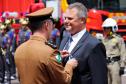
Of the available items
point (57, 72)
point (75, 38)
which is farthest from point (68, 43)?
point (57, 72)

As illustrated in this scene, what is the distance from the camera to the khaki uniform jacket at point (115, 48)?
921 cm

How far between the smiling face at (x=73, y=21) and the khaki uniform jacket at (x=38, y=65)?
2.11 ft

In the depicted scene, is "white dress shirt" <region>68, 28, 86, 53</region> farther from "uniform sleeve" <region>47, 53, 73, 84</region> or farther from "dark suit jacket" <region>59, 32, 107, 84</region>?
"uniform sleeve" <region>47, 53, 73, 84</region>

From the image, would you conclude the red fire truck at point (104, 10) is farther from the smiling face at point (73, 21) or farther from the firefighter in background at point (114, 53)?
the smiling face at point (73, 21)

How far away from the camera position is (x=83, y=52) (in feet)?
15.1

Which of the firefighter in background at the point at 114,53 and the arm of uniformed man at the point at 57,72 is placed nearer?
the arm of uniformed man at the point at 57,72

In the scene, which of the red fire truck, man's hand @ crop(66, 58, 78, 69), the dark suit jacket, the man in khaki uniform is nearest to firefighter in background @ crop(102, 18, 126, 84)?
the dark suit jacket

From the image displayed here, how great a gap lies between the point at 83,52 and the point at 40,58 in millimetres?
760

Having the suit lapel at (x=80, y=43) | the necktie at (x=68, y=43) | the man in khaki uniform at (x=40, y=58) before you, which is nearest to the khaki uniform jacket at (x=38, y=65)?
the man in khaki uniform at (x=40, y=58)

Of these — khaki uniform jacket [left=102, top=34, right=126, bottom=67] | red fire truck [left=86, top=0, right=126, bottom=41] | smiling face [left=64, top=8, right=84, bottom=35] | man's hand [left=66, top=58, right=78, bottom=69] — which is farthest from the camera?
red fire truck [left=86, top=0, right=126, bottom=41]

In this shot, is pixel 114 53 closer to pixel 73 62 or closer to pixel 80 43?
pixel 80 43

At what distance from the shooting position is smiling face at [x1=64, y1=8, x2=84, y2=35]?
4.67 meters

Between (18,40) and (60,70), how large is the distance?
1472 centimetres

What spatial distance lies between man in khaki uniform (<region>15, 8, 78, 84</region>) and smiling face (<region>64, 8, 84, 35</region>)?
1.71 ft
